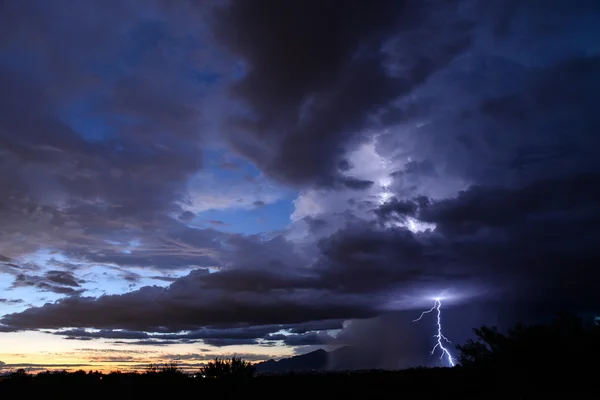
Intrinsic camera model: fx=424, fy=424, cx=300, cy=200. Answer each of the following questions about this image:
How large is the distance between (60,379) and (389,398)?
2697 cm

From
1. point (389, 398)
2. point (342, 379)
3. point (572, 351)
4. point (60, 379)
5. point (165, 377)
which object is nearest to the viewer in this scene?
point (389, 398)

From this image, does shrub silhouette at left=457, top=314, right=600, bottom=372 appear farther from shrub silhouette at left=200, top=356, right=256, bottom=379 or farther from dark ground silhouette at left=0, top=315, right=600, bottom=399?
shrub silhouette at left=200, top=356, right=256, bottom=379

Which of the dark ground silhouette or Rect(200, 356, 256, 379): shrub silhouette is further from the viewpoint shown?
Rect(200, 356, 256, 379): shrub silhouette

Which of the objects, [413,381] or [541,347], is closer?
[413,381]

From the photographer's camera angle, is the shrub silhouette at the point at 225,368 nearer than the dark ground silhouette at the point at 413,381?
No

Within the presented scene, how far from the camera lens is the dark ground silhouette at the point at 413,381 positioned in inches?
738

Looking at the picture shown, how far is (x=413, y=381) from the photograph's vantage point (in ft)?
65.9

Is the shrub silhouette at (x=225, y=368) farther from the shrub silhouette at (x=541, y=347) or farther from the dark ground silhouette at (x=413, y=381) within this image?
the shrub silhouette at (x=541, y=347)

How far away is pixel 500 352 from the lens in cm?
3391

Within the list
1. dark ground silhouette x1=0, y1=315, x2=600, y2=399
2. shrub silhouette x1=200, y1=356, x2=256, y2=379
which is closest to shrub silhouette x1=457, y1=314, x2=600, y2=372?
dark ground silhouette x1=0, y1=315, x2=600, y2=399

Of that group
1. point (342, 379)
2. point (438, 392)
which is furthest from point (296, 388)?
point (438, 392)

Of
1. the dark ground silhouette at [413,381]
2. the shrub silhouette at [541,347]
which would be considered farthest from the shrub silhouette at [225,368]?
the shrub silhouette at [541,347]

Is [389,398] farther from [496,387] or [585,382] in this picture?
[585,382]

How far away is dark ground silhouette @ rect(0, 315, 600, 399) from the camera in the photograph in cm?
1873
